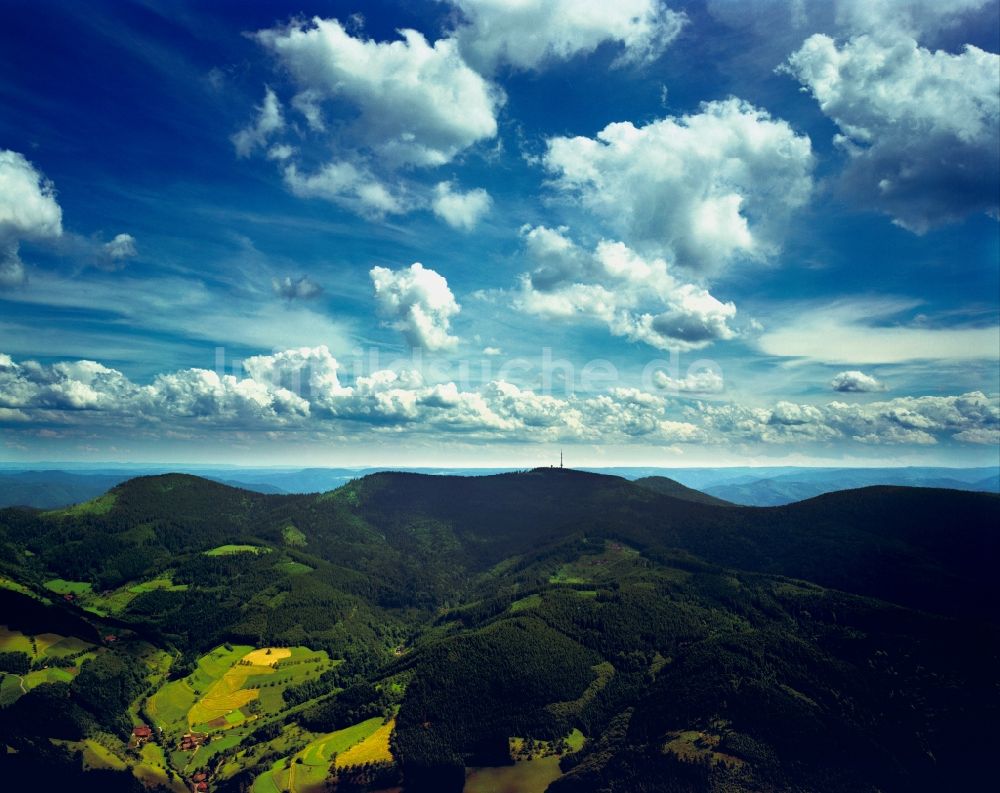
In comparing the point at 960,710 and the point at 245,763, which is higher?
the point at 960,710

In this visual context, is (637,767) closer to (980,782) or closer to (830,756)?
(830,756)

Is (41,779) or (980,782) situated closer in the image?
(980,782)

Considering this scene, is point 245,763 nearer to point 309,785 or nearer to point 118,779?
point 309,785

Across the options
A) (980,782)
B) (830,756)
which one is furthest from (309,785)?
(980,782)

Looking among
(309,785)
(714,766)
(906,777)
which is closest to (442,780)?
(309,785)

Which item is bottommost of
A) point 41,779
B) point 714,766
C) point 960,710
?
point 41,779

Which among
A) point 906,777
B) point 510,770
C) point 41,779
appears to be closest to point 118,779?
point 41,779

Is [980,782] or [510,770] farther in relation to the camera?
[510,770]

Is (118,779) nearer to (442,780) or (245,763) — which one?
(245,763)
